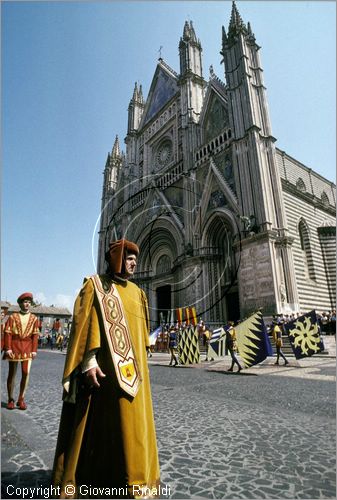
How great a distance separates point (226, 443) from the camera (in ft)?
10.2

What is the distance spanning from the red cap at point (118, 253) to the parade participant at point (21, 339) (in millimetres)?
3609

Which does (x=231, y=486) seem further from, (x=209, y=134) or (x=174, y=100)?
(x=174, y=100)

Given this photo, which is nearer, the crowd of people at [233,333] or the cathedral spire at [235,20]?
the crowd of people at [233,333]

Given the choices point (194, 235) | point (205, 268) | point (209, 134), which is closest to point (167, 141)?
point (209, 134)

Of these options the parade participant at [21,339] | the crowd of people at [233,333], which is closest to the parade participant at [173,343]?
the crowd of people at [233,333]

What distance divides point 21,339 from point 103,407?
13.3ft

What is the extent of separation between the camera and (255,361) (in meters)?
8.69

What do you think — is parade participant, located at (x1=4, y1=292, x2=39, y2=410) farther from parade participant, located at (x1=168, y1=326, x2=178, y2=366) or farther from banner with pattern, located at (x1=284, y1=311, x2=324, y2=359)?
banner with pattern, located at (x1=284, y1=311, x2=324, y2=359)

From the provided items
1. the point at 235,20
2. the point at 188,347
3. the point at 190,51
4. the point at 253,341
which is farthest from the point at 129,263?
the point at 190,51

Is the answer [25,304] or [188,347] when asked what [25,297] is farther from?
[188,347]

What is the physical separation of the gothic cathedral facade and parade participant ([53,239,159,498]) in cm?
1125

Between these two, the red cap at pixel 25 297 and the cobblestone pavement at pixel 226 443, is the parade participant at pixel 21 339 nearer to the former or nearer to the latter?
the red cap at pixel 25 297

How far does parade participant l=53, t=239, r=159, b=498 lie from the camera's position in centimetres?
196

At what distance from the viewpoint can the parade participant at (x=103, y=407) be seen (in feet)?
6.42
